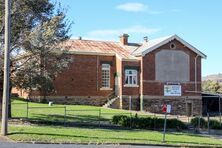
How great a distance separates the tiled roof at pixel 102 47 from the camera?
51.6 m

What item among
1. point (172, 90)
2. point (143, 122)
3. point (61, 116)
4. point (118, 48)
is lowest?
point (143, 122)

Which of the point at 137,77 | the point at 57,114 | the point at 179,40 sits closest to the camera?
the point at 57,114

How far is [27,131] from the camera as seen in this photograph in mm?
24734

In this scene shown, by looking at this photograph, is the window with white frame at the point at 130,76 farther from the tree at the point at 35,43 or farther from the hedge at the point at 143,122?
the tree at the point at 35,43

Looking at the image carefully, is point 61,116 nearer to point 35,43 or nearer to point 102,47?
point 35,43

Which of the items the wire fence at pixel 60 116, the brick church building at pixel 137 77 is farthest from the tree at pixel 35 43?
the brick church building at pixel 137 77

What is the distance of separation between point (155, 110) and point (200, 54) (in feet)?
28.6

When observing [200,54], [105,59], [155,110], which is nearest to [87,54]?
[105,59]

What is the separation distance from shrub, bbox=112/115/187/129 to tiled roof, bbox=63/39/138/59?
16.8 m

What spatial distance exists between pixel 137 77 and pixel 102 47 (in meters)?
5.63

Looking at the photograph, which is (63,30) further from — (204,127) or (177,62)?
(177,62)

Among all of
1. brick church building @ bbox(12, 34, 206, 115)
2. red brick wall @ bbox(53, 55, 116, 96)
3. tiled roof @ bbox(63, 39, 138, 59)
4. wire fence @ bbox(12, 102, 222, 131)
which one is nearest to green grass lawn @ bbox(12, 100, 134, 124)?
Result: wire fence @ bbox(12, 102, 222, 131)

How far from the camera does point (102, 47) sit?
54.5 metres

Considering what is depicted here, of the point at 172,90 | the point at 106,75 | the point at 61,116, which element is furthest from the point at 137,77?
the point at 61,116
